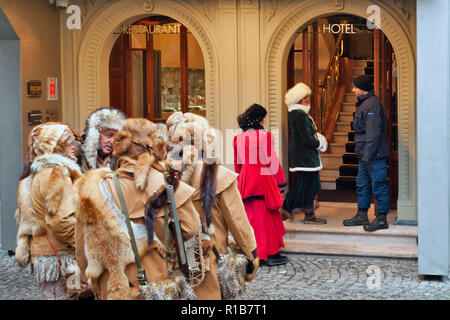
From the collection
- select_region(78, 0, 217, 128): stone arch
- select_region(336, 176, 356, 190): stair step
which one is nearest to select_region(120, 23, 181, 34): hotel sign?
select_region(78, 0, 217, 128): stone arch

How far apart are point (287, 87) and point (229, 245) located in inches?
240

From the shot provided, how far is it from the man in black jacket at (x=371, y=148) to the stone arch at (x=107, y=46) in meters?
2.05

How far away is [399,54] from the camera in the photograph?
9625 mm

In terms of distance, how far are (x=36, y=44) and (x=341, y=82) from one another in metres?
7.69

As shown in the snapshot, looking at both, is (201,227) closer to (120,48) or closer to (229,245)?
(229,245)

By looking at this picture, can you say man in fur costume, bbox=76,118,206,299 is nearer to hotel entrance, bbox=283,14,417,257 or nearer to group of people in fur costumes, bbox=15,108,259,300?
group of people in fur costumes, bbox=15,108,259,300

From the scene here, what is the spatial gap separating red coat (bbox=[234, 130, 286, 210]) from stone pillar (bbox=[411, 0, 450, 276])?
160cm

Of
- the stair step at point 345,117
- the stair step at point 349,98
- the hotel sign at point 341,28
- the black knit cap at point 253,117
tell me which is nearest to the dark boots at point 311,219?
the black knit cap at point 253,117

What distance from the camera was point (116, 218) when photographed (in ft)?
14.1

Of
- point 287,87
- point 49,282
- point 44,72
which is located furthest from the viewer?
point 287,87

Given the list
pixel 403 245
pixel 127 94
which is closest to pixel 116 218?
pixel 403 245

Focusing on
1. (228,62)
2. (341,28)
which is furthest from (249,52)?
(341,28)

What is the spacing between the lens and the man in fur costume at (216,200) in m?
5.09

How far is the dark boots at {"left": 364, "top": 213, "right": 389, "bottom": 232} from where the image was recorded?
9.27 m
